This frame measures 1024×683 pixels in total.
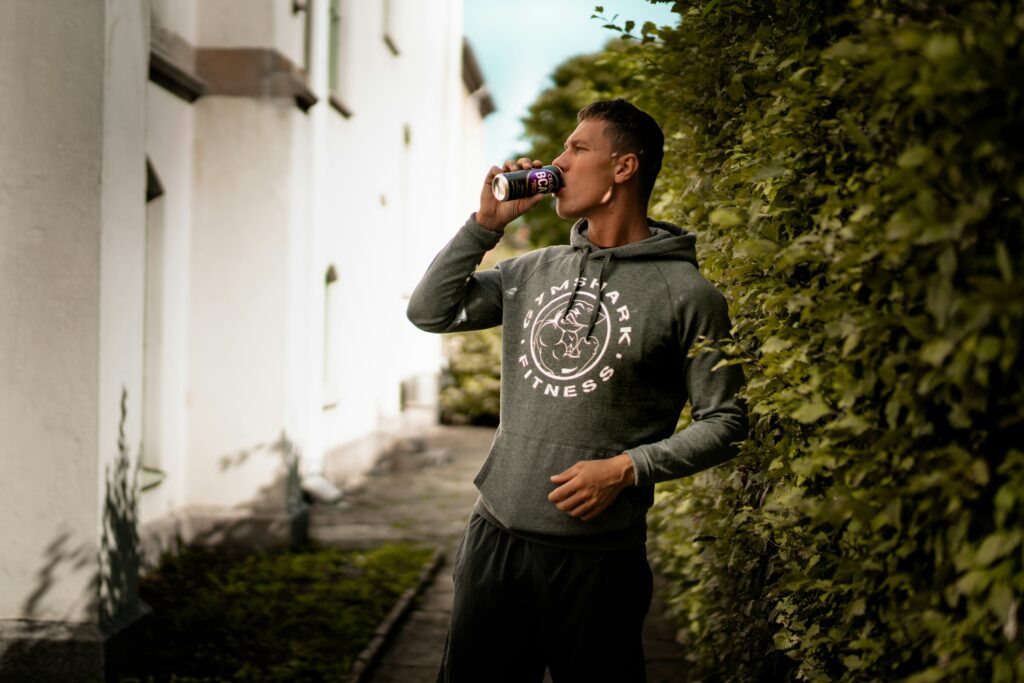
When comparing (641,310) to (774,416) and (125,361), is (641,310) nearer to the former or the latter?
(774,416)

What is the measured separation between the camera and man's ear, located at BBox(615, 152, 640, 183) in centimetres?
276

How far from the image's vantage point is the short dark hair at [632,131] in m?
2.75

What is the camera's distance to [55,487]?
181 inches

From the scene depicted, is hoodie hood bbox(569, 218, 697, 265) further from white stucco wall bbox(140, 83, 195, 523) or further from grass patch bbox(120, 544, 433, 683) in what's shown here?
white stucco wall bbox(140, 83, 195, 523)

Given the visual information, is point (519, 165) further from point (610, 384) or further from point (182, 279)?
point (182, 279)

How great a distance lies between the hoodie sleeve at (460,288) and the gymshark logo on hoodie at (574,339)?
233 mm

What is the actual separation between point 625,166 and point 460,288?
2.03 feet

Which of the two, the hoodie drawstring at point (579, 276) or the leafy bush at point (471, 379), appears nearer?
the hoodie drawstring at point (579, 276)

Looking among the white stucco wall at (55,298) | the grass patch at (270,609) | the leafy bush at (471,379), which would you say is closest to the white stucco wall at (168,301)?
the grass patch at (270,609)

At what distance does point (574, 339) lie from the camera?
2.65 metres

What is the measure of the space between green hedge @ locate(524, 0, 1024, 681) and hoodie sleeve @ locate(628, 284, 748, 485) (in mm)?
103

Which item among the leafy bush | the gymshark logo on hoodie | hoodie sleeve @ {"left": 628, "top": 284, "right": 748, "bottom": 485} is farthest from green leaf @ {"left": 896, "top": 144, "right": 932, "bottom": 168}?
the leafy bush

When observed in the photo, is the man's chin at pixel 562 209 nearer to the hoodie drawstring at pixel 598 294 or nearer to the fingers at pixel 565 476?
the hoodie drawstring at pixel 598 294

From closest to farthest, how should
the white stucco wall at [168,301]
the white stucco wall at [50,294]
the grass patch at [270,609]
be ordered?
the white stucco wall at [50,294] → the grass patch at [270,609] → the white stucco wall at [168,301]
